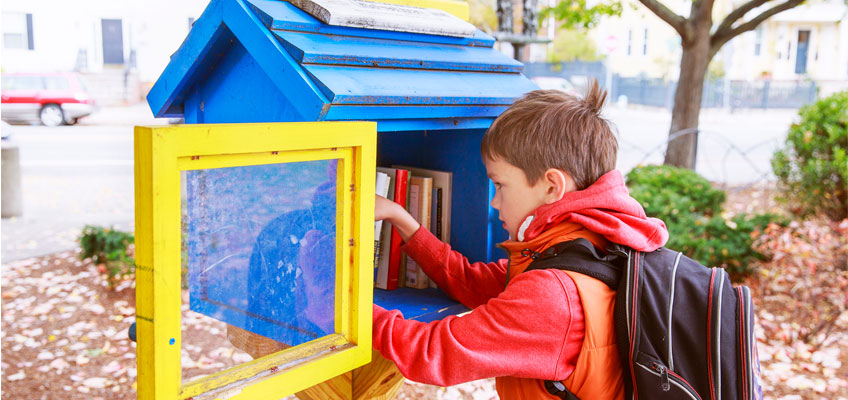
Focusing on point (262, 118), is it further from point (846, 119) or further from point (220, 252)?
point (846, 119)

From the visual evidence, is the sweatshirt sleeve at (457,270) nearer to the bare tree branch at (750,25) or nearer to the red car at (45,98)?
the bare tree branch at (750,25)

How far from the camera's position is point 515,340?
138cm

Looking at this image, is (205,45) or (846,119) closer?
(205,45)

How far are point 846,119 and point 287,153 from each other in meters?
5.42

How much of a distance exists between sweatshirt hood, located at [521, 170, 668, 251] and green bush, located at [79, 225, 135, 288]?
448 cm

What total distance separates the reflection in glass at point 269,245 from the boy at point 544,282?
179 millimetres

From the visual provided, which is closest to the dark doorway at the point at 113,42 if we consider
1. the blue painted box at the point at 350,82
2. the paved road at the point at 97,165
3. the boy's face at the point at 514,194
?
the paved road at the point at 97,165

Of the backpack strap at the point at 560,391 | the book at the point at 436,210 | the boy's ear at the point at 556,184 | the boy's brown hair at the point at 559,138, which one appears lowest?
the backpack strap at the point at 560,391

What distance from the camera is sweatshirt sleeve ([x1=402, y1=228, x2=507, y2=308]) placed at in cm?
193

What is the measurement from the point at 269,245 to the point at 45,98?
1696 cm

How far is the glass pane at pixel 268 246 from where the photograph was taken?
1.35 metres

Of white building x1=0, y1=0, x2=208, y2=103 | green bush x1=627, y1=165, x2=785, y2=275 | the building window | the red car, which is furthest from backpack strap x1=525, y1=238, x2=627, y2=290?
the building window

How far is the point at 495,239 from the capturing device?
210 cm

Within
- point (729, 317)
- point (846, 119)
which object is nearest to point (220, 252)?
point (729, 317)
